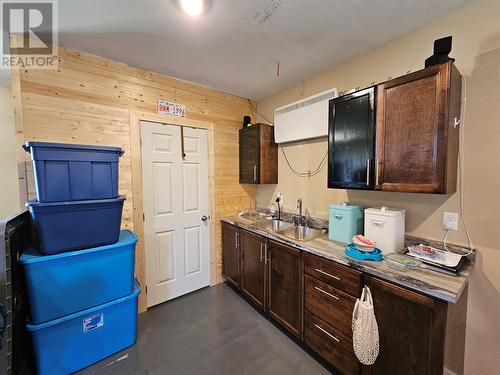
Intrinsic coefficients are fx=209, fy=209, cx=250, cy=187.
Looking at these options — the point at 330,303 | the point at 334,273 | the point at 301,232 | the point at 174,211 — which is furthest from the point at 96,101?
the point at 330,303

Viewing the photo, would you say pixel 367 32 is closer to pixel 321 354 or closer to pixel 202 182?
pixel 202 182

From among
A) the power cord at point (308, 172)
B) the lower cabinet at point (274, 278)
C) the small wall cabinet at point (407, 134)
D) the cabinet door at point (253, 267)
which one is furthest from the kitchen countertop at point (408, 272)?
the power cord at point (308, 172)

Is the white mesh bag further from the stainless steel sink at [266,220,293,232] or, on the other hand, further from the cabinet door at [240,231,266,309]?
the stainless steel sink at [266,220,293,232]

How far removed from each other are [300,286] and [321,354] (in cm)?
49

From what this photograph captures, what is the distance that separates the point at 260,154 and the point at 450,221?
6.18 ft

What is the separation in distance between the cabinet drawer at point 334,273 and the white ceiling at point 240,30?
1773 mm

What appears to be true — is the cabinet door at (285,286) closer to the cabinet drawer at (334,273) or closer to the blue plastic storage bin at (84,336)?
the cabinet drawer at (334,273)

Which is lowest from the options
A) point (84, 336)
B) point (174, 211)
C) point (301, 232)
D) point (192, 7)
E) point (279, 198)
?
point (84, 336)

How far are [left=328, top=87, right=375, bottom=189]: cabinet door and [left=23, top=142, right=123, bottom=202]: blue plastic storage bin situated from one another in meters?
1.79

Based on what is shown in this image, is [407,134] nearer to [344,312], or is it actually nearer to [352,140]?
[352,140]

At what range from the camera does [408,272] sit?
1.24 meters

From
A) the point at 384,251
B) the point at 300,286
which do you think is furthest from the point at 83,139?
the point at 384,251

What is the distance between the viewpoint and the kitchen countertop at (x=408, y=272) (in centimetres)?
106

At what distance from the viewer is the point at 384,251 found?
1528 mm
